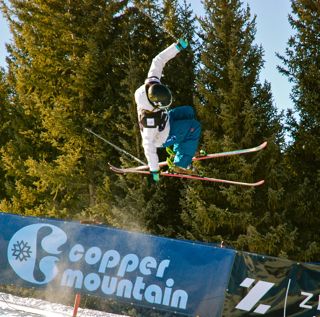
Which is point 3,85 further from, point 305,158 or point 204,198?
point 305,158

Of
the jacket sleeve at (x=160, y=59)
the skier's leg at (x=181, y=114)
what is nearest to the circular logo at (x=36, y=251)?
the skier's leg at (x=181, y=114)

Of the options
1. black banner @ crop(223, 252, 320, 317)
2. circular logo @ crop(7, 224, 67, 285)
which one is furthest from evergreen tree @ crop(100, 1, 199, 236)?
black banner @ crop(223, 252, 320, 317)

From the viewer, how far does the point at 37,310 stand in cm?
754

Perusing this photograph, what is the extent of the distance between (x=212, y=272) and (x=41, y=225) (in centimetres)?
284

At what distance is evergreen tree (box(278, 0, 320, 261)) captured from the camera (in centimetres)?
1298

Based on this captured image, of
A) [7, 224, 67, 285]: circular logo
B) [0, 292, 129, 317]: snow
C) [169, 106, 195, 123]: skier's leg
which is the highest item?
[169, 106, 195, 123]: skier's leg

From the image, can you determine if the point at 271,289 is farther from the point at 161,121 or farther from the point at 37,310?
the point at 37,310

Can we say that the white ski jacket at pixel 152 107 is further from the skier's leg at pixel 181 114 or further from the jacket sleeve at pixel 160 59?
the skier's leg at pixel 181 114

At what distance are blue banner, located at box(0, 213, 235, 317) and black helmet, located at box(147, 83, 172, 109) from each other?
2.07 metres

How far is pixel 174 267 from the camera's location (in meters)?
6.86

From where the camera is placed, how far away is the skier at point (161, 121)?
689cm

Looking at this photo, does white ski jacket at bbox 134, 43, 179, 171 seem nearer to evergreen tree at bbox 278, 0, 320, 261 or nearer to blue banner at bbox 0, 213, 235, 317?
blue banner at bbox 0, 213, 235, 317

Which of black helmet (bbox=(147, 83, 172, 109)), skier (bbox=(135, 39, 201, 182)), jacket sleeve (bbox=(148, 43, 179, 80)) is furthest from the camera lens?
jacket sleeve (bbox=(148, 43, 179, 80))

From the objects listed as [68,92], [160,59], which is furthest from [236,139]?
[160,59]
